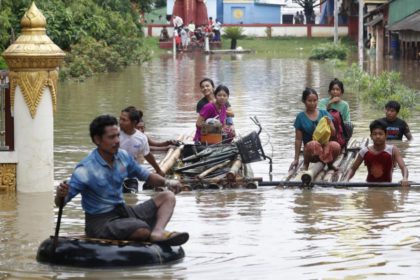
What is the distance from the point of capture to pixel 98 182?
10094 mm

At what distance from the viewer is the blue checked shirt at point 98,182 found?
10078mm

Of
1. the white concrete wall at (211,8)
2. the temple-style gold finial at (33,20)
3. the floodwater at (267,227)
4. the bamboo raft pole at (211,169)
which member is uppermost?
the white concrete wall at (211,8)

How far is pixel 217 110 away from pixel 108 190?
6.34m

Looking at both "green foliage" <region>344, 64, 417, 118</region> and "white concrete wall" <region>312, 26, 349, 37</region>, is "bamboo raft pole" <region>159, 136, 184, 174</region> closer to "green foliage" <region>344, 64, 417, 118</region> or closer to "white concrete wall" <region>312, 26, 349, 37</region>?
"green foliage" <region>344, 64, 417, 118</region>

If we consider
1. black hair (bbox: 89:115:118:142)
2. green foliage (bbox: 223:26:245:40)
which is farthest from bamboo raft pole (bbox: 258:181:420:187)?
green foliage (bbox: 223:26:245:40)

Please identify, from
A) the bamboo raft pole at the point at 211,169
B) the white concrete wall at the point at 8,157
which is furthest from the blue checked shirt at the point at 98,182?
the white concrete wall at the point at 8,157

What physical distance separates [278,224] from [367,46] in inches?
2290

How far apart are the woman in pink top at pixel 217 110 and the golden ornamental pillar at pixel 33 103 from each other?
7.76ft

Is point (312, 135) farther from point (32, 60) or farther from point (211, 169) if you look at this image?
point (32, 60)

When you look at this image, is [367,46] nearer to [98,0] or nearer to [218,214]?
[98,0]

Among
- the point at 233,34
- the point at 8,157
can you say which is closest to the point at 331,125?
the point at 8,157

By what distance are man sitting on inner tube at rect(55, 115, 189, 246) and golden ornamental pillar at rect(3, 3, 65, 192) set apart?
4.55 meters

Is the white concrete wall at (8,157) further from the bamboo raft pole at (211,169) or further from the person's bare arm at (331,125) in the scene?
the person's bare arm at (331,125)

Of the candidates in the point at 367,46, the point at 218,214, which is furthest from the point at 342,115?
the point at 367,46
